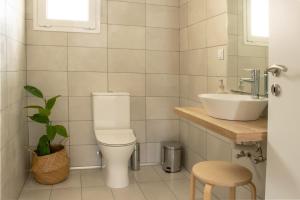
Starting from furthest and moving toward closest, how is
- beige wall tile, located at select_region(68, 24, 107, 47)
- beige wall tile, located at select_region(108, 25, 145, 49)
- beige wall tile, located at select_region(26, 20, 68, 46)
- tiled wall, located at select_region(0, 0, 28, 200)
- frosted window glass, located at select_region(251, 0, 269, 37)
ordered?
beige wall tile, located at select_region(108, 25, 145, 49), beige wall tile, located at select_region(68, 24, 107, 47), beige wall tile, located at select_region(26, 20, 68, 46), tiled wall, located at select_region(0, 0, 28, 200), frosted window glass, located at select_region(251, 0, 269, 37)

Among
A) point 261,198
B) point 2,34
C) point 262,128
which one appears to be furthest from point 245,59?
point 2,34

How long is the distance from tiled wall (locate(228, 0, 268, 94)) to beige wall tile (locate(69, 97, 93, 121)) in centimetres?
162

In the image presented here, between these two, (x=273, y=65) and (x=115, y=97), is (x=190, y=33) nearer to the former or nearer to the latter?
(x=115, y=97)

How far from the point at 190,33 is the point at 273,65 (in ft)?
5.93

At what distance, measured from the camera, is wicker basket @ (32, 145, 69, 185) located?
2883mm

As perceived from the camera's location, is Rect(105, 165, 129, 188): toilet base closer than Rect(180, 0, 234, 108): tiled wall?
No

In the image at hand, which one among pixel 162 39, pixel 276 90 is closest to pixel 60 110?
pixel 162 39

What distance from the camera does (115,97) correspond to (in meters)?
3.22

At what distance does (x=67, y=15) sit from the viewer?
10.6ft

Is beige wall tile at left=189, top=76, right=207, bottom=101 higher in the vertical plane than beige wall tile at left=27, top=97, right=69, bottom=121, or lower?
higher

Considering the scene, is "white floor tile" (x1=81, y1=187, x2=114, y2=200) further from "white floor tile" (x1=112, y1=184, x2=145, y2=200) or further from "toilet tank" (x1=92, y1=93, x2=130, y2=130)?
"toilet tank" (x1=92, y1=93, x2=130, y2=130)

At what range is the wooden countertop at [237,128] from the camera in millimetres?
1489

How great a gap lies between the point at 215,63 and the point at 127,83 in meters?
1.11

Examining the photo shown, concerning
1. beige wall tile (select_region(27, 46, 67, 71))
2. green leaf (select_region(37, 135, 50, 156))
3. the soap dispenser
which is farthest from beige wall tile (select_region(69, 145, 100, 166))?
the soap dispenser
